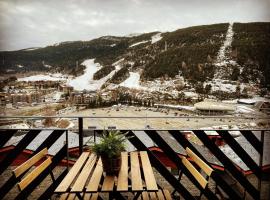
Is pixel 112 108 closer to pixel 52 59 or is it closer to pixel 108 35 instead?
pixel 52 59

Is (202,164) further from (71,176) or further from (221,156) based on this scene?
(71,176)

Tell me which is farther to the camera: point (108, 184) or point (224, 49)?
point (224, 49)

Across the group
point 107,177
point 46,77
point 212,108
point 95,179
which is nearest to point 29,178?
point 95,179

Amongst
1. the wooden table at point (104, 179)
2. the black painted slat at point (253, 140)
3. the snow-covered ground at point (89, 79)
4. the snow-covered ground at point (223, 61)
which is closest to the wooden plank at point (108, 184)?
the wooden table at point (104, 179)

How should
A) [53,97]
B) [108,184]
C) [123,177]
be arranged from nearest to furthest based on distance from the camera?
1. [108,184]
2. [123,177]
3. [53,97]

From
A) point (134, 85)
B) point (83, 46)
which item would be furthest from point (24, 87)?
point (83, 46)

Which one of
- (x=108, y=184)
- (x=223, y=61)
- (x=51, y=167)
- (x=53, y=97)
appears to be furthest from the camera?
(x=223, y=61)

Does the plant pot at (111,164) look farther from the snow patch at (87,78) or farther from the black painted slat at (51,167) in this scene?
the snow patch at (87,78)
